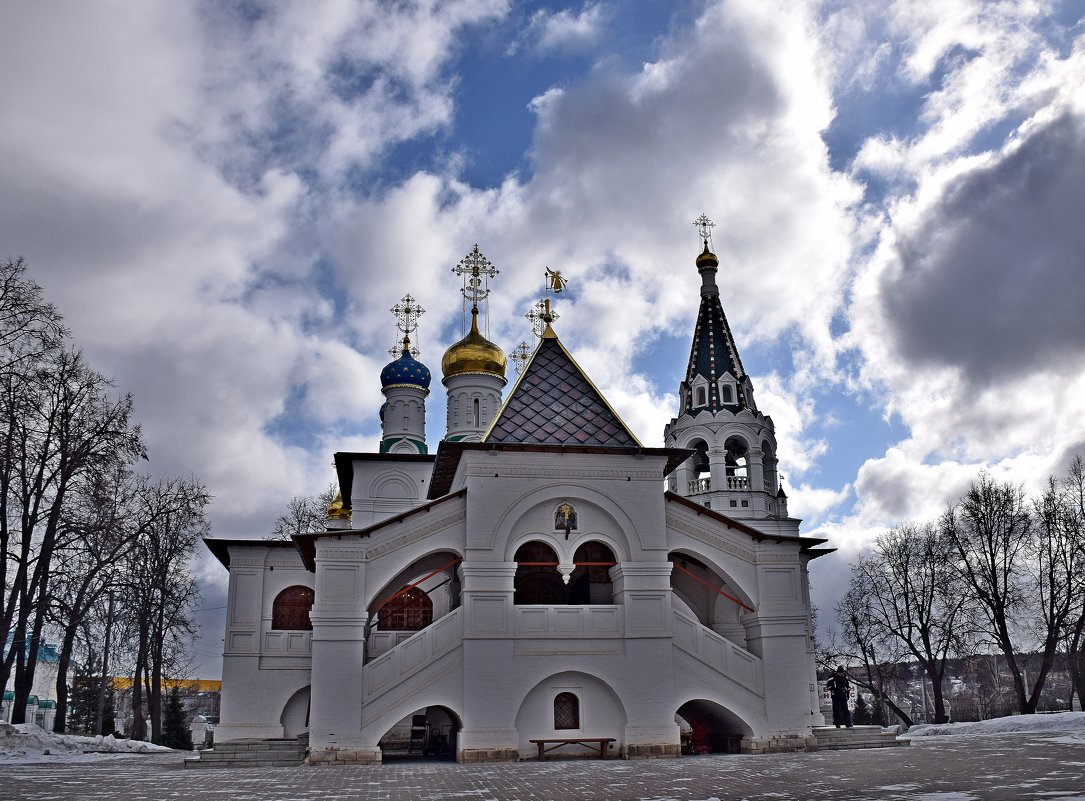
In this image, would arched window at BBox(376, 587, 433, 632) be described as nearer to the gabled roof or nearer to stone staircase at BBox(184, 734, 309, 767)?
stone staircase at BBox(184, 734, 309, 767)

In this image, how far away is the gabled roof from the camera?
18.9 metres

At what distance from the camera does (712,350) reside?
33531 mm

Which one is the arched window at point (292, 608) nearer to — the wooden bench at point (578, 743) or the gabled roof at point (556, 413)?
the gabled roof at point (556, 413)

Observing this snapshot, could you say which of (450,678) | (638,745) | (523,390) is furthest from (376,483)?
(638,745)

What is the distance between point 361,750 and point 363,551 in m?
3.40

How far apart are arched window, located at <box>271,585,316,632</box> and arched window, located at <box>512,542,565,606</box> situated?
20.3 ft

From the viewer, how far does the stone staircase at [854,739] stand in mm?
17797

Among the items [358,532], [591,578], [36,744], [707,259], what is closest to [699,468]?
[707,259]

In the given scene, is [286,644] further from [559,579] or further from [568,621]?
[568,621]

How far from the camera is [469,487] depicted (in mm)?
17969

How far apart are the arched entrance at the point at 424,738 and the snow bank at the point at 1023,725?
37.0 feet

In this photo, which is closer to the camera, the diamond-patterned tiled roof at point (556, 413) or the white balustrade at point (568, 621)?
the white balustrade at point (568, 621)

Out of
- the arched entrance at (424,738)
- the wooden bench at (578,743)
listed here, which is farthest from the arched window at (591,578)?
the arched entrance at (424,738)

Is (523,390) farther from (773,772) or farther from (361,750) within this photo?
(773,772)
